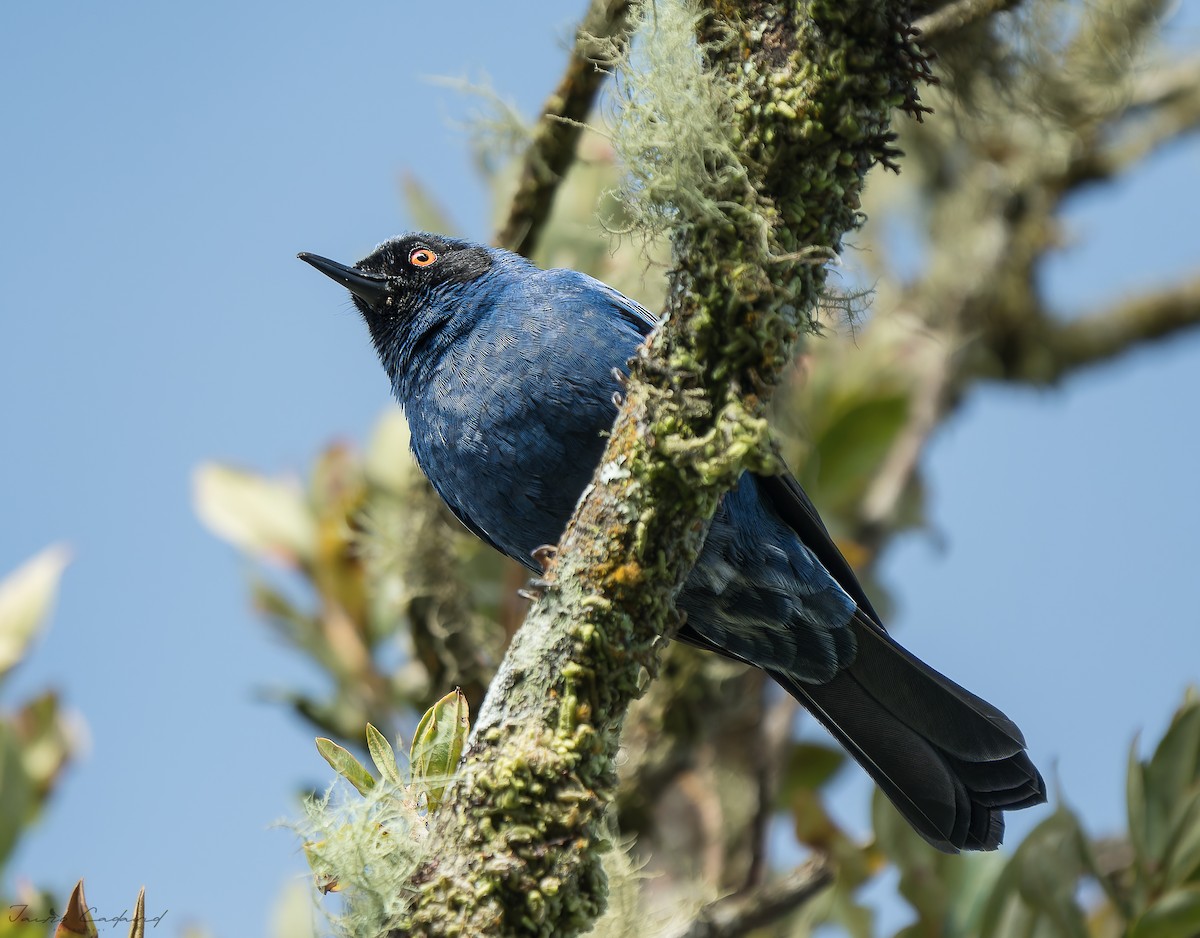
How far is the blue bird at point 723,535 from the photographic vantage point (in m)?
3.59

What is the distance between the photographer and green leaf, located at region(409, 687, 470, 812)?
101 inches

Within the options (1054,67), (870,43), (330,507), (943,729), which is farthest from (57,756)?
(1054,67)

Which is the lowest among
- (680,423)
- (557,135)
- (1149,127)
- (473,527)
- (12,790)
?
(680,423)

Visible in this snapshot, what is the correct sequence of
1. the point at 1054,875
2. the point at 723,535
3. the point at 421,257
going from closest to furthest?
1. the point at 1054,875
2. the point at 723,535
3. the point at 421,257

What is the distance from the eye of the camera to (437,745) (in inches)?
102

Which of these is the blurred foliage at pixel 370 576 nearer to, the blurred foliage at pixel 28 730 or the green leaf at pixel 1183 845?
the blurred foliage at pixel 28 730

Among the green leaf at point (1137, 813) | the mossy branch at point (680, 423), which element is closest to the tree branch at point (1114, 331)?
the green leaf at point (1137, 813)

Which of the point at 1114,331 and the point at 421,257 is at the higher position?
the point at 421,257

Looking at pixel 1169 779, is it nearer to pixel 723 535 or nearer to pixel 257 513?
pixel 723 535

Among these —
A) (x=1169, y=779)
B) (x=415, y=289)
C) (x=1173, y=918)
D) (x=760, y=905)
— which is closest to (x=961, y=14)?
(x=415, y=289)

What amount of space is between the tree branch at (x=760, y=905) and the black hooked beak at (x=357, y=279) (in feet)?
7.48

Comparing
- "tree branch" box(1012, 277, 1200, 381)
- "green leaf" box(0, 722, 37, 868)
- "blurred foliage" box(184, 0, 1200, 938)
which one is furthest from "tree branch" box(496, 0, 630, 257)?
"tree branch" box(1012, 277, 1200, 381)

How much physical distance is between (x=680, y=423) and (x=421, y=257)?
2189mm

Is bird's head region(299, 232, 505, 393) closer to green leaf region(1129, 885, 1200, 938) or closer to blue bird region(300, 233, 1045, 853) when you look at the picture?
blue bird region(300, 233, 1045, 853)
